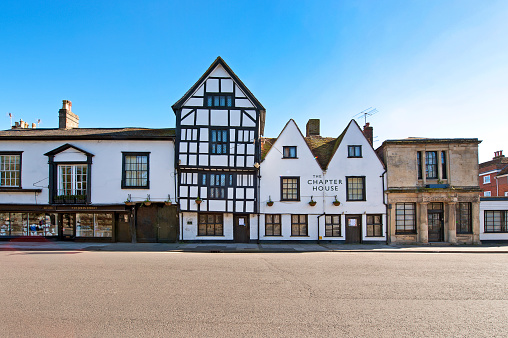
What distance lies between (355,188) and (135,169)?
15.3 meters

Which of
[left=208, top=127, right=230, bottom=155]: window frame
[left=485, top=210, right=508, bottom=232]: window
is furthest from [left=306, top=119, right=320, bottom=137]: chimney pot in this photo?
[left=485, top=210, right=508, bottom=232]: window

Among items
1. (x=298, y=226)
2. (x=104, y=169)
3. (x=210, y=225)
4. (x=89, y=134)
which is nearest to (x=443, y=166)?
(x=298, y=226)

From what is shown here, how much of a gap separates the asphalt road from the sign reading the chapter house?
30.4 ft

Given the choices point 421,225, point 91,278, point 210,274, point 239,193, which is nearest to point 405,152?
point 421,225

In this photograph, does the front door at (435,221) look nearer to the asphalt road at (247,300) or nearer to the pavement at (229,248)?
the pavement at (229,248)

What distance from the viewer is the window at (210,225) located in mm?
21000

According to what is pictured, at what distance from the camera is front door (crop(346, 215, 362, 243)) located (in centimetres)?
2119

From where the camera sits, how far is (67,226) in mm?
21094

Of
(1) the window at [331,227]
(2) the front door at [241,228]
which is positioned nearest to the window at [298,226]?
(1) the window at [331,227]

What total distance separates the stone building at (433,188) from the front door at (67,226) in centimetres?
2181

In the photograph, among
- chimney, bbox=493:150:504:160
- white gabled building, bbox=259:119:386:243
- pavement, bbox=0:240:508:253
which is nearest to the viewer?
pavement, bbox=0:240:508:253

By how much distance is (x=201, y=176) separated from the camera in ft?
67.6

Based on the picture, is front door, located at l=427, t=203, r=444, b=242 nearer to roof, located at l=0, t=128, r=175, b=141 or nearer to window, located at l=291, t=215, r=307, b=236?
window, located at l=291, t=215, r=307, b=236

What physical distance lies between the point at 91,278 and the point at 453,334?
9.74 m
